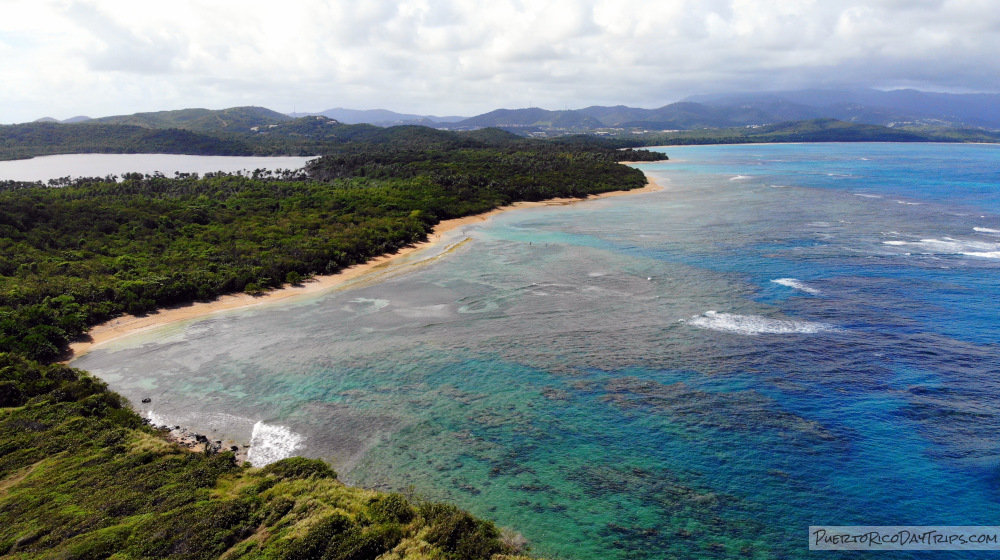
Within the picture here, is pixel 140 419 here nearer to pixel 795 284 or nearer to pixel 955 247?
pixel 795 284

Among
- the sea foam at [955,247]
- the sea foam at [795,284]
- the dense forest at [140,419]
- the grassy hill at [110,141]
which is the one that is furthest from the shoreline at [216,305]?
the grassy hill at [110,141]

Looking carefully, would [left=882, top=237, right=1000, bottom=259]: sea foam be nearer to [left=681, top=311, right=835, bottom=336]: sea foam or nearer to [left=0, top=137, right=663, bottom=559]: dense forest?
[left=681, top=311, right=835, bottom=336]: sea foam

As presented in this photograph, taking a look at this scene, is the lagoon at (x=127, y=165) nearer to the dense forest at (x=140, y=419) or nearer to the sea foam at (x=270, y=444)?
the dense forest at (x=140, y=419)

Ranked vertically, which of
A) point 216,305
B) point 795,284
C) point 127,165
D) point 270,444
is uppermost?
point 127,165

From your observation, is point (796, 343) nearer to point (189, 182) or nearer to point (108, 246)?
point (108, 246)

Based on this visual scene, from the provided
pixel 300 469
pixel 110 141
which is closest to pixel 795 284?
pixel 300 469

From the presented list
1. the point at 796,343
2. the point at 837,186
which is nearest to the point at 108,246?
the point at 796,343
